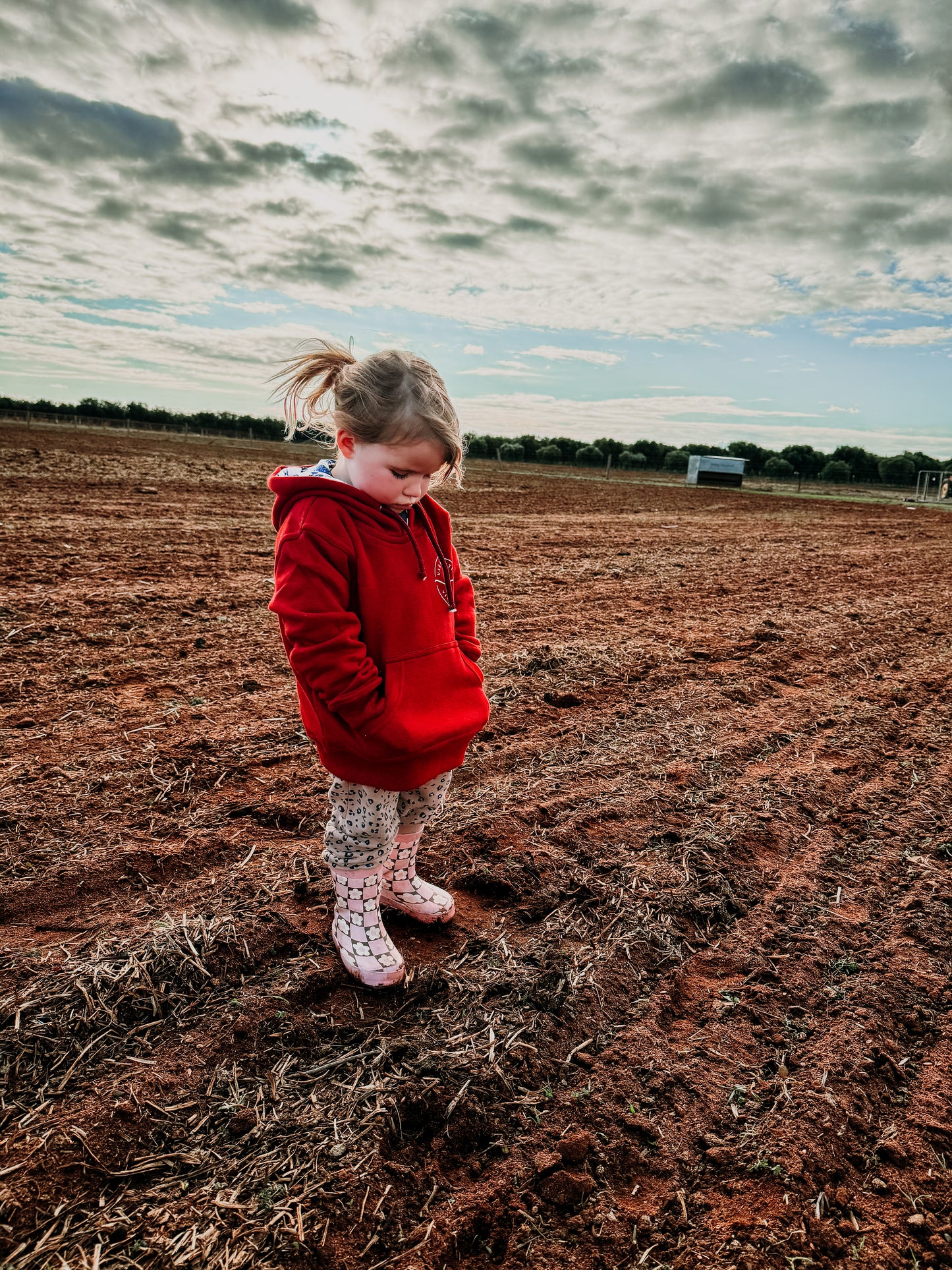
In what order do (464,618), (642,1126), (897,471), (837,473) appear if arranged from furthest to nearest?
(897,471), (837,473), (464,618), (642,1126)

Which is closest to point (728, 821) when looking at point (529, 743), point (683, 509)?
point (529, 743)

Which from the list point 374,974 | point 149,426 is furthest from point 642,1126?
point 149,426

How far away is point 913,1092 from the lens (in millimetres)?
1968

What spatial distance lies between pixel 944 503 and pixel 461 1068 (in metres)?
39.7

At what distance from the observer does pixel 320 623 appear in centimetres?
185

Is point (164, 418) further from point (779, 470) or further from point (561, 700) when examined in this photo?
point (561, 700)

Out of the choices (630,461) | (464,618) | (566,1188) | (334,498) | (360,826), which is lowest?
(566,1188)

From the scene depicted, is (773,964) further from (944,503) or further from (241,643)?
(944,503)

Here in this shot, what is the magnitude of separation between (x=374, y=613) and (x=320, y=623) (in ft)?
0.65

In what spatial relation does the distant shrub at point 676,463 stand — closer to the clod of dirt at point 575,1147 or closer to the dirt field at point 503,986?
the dirt field at point 503,986

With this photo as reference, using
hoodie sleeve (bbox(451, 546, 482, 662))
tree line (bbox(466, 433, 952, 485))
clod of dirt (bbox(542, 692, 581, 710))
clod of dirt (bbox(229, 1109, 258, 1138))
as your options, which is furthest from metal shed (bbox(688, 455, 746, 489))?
clod of dirt (bbox(229, 1109, 258, 1138))

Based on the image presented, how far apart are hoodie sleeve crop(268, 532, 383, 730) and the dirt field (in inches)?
38.5

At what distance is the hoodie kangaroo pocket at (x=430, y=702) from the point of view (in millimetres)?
1969

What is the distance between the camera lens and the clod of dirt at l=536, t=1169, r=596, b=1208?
167 cm
